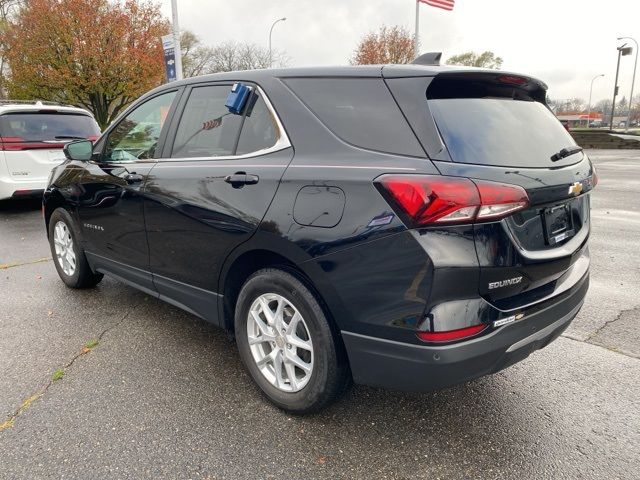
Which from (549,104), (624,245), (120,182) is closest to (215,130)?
(120,182)

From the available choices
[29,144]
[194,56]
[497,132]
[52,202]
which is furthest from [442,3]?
[194,56]

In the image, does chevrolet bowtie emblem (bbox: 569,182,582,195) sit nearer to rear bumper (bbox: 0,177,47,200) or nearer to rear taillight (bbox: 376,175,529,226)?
rear taillight (bbox: 376,175,529,226)

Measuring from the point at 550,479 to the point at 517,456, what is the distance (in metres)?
0.17

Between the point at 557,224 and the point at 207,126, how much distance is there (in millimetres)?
2028

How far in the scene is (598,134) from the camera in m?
28.9

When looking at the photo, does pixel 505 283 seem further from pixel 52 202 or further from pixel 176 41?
pixel 176 41

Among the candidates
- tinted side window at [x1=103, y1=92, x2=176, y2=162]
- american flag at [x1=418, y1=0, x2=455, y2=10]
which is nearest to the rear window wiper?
tinted side window at [x1=103, y1=92, x2=176, y2=162]

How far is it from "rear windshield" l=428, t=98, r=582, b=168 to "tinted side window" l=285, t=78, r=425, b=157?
6.3 inches

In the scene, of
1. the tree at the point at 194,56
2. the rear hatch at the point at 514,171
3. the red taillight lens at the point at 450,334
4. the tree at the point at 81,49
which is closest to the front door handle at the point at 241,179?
the rear hatch at the point at 514,171

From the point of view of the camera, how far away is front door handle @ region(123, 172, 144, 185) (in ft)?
10.5

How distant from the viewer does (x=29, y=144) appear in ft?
24.9

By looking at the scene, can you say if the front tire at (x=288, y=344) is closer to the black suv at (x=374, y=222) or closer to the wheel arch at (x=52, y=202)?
the black suv at (x=374, y=222)

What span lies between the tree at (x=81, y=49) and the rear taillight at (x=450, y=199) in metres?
25.4

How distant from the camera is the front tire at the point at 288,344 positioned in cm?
221
